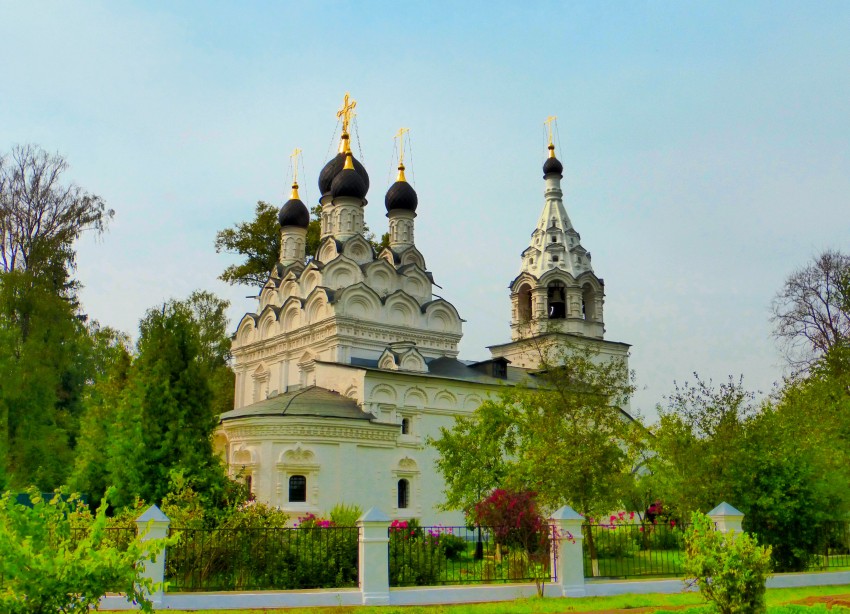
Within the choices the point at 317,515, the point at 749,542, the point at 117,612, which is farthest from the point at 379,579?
the point at 317,515

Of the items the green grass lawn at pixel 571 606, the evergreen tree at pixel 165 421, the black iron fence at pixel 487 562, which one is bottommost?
the green grass lawn at pixel 571 606

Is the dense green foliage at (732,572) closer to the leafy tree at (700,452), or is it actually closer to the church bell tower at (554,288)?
the leafy tree at (700,452)

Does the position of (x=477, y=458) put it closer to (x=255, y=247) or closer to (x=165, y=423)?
(x=165, y=423)

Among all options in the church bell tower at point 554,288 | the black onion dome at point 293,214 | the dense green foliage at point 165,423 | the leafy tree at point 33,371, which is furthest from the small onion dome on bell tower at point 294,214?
the dense green foliage at point 165,423

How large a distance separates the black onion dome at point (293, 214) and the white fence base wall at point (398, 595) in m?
22.8

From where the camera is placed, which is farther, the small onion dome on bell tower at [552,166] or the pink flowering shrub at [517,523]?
the small onion dome on bell tower at [552,166]

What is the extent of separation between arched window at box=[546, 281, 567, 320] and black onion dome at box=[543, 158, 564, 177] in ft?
17.3

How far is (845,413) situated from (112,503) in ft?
57.6

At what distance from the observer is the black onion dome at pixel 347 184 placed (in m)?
29.5

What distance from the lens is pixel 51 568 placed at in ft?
17.1

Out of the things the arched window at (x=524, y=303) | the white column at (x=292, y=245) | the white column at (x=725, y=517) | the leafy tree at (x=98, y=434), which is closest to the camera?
the white column at (x=725, y=517)

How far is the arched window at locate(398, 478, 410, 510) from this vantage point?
23875 mm

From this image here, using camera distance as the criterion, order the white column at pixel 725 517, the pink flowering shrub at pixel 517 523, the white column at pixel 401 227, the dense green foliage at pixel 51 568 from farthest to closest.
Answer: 1. the white column at pixel 401 227
2. the white column at pixel 725 517
3. the pink flowering shrub at pixel 517 523
4. the dense green foliage at pixel 51 568

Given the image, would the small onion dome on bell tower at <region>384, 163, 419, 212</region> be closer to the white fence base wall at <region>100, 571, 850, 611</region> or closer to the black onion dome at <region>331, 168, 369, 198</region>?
the black onion dome at <region>331, 168, 369, 198</region>
